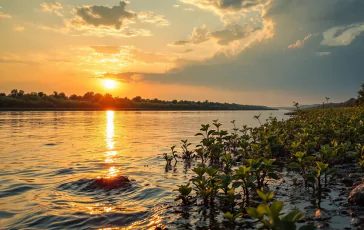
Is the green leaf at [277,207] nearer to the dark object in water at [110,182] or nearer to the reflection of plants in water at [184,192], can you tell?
the reflection of plants in water at [184,192]

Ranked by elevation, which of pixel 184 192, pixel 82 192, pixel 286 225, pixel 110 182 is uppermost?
pixel 286 225

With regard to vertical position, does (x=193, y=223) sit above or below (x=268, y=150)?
below

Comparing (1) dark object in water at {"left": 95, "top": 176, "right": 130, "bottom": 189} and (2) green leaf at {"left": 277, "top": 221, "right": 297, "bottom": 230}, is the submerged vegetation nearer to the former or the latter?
(2) green leaf at {"left": 277, "top": 221, "right": 297, "bottom": 230}

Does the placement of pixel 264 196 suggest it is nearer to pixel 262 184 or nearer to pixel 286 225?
pixel 286 225

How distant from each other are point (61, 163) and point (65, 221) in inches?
326

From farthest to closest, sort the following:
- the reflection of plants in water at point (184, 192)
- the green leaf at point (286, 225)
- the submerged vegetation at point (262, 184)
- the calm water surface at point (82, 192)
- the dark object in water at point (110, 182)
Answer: the dark object in water at point (110, 182) < the reflection of plants in water at point (184, 192) < the calm water surface at point (82, 192) < the submerged vegetation at point (262, 184) < the green leaf at point (286, 225)

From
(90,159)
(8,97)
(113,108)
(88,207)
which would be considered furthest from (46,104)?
(88,207)

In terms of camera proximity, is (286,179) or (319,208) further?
(286,179)

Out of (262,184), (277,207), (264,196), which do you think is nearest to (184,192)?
(262,184)

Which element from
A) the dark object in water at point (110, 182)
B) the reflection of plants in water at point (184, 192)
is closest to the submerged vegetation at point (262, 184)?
the reflection of plants in water at point (184, 192)

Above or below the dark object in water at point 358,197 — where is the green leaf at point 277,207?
above

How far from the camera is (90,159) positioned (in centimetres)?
1541

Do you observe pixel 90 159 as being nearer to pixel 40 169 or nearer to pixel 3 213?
pixel 40 169

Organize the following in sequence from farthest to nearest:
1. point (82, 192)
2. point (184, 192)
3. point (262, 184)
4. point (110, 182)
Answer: point (110, 182) < point (82, 192) < point (262, 184) < point (184, 192)
